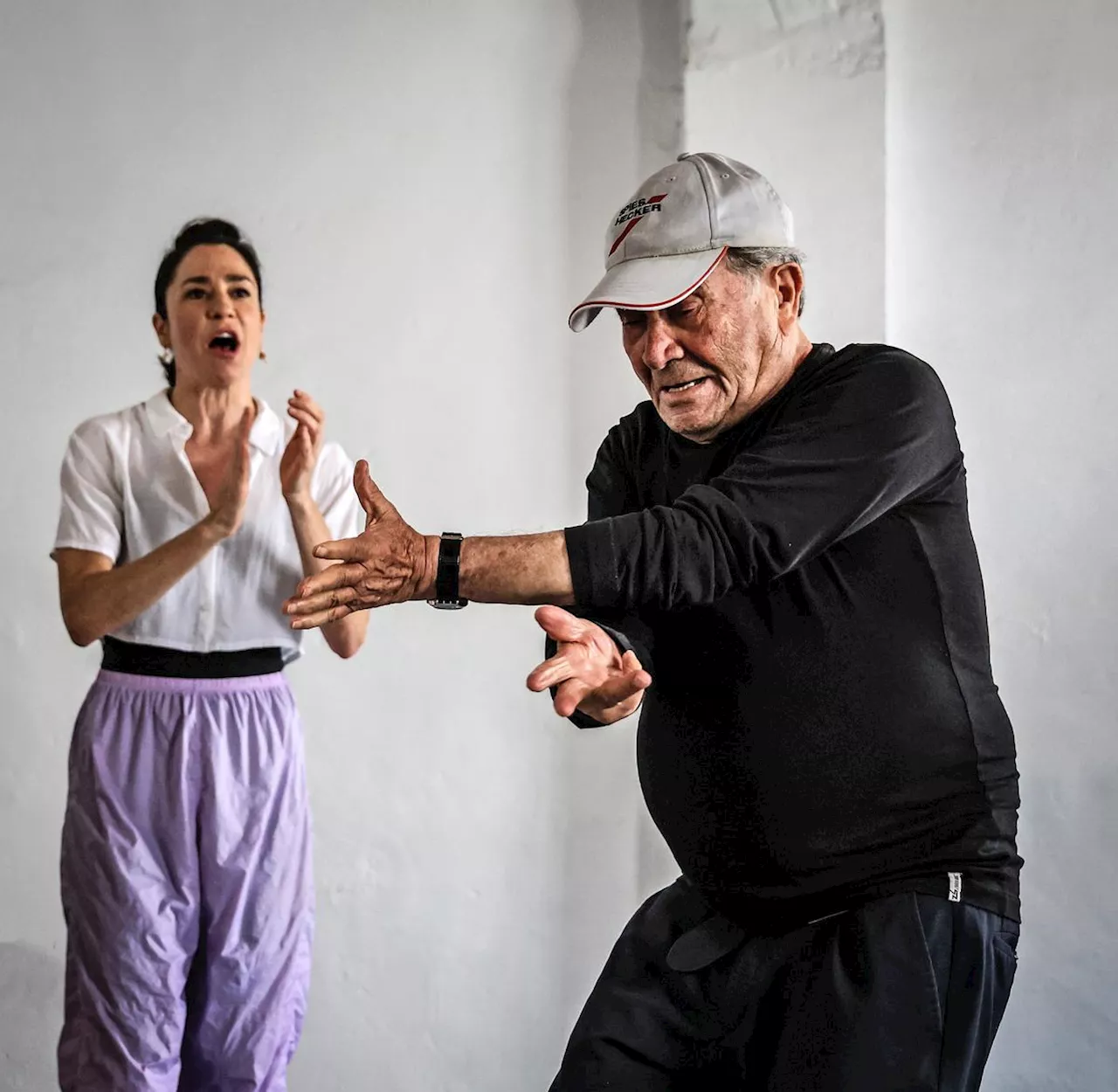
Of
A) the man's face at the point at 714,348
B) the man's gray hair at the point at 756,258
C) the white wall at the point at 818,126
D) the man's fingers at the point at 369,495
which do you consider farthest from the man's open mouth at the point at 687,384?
the white wall at the point at 818,126

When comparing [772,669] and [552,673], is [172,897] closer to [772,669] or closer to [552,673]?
[552,673]

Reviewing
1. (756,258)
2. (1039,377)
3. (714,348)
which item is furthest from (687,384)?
(1039,377)

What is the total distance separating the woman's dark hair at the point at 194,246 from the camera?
1.88 m

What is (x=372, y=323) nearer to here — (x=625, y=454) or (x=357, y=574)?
(x=625, y=454)

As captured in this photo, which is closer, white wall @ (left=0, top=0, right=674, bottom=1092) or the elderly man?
the elderly man

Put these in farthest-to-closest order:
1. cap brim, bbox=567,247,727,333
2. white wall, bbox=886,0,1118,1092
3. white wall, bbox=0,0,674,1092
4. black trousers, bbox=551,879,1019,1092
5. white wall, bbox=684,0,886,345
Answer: white wall, bbox=684,0,886,345
white wall, bbox=886,0,1118,1092
white wall, bbox=0,0,674,1092
cap brim, bbox=567,247,727,333
black trousers, bbox=551,879,1019,1092

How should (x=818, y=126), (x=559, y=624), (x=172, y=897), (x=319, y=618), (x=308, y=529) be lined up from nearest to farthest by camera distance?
1. (x=319, y=618)
2. (x=559, y=624)
3. (x=172, y=897)
4. (x=308, y=529)
5. (x=818, y=126)

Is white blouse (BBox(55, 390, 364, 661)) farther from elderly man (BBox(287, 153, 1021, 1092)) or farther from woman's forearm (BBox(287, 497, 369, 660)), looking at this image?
elderly man (BBox(287, 153, 1021, 1092))

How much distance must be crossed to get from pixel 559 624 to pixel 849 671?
12.5 inches

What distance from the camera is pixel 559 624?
1.29 m

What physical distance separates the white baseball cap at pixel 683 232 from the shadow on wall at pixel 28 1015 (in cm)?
121

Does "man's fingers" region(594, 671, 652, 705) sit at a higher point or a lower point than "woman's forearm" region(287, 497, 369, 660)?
lower

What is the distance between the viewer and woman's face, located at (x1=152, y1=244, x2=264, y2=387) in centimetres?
188

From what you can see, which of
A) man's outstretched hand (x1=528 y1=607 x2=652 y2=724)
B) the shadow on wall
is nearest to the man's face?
man's outstretched hand (x1=528 y1=607 x2=652 y2=724)
